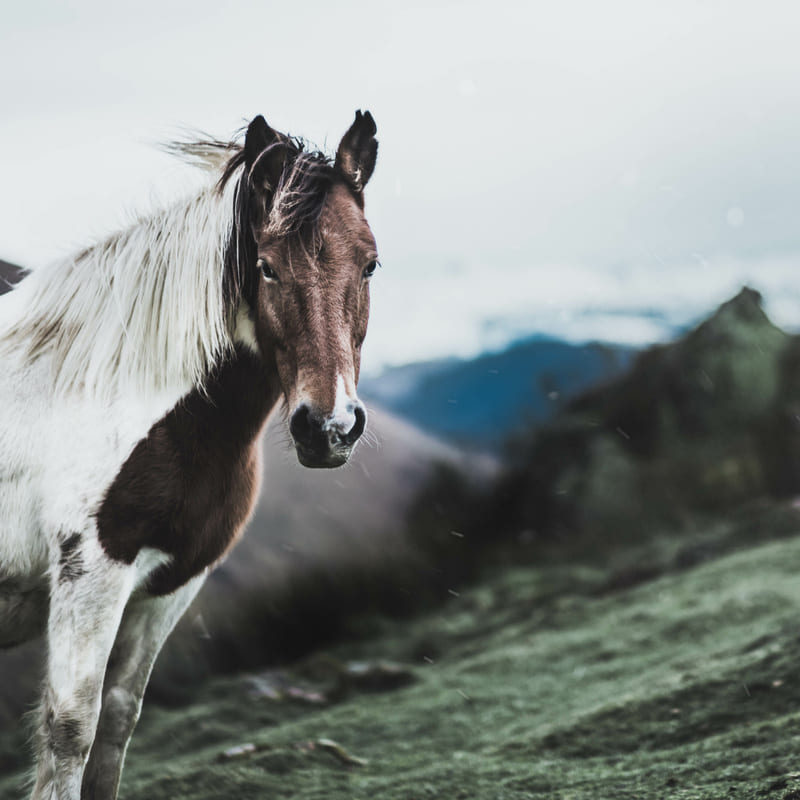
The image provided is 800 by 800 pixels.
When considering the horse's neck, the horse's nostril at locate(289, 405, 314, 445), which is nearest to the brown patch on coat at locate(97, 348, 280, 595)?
the horse's neck

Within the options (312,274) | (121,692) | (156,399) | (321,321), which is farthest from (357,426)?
(121,692)

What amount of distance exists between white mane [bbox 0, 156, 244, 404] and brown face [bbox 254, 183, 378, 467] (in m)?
0.19

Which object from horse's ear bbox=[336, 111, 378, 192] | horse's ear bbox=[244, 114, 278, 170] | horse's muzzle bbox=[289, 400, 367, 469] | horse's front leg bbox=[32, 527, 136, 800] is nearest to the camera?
horse's muzzle bbox=[289, 400, 367, 469]

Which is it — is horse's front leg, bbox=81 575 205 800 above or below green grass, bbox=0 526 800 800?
above

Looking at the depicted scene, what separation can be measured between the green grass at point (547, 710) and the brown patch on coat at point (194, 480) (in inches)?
71.6

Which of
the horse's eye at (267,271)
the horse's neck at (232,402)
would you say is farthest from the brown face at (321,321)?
the horse's neck at (232,402)

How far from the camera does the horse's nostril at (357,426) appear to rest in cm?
246

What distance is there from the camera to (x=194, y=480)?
2.79 meters

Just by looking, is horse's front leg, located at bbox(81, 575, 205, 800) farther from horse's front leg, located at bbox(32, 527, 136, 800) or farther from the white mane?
the white mane

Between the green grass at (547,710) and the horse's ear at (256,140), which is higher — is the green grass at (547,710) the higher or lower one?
the lower one

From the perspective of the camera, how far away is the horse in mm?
2604

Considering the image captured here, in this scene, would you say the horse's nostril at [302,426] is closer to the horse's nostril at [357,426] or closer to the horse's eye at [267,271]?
the horse's nostril at [357,426]

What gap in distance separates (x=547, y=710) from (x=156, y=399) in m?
3.90

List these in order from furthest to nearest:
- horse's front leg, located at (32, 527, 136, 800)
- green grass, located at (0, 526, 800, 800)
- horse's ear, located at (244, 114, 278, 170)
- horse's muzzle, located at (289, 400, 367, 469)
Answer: green grass, located at (0, 526, 800, 800), horse's ear, located at (244, 114, 278, 170), horse's front leg, located at (32, 527, 136, 800), horse's muzzle, located at (289, 400, 367, 469)
